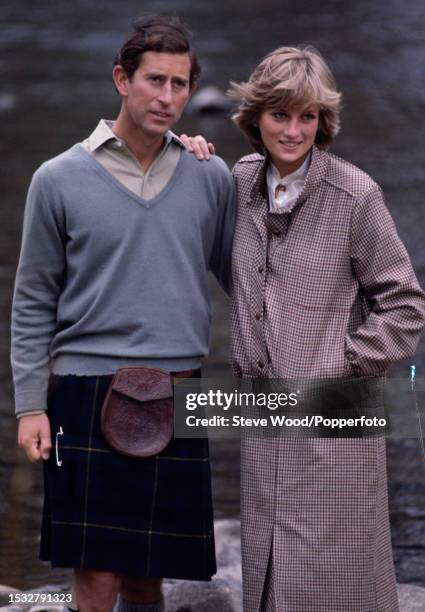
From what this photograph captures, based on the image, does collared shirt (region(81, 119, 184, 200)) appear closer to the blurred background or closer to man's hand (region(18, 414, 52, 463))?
man's hand (region(18, 414, 52, 463))

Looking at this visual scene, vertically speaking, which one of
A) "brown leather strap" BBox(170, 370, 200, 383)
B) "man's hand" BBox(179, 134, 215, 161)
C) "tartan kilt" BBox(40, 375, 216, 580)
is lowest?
"tartan kilt" BBox(40, 375, 216, 580)

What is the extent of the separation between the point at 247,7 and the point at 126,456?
1154 centimetres

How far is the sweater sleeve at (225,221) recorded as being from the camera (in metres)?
3.52

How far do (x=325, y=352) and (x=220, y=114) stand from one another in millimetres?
7856

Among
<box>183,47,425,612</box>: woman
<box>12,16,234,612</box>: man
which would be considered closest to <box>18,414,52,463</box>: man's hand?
<box>12,16,234,612</box>: man

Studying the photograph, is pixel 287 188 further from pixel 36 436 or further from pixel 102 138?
pixel 36 436

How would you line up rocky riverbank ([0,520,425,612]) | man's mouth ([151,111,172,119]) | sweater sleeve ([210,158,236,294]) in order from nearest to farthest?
1. man's mouth ([151,111,172,119])
2. sweater sleeve ([210,158,236,294])
3. rocky riverbank ([0,520,425,612])

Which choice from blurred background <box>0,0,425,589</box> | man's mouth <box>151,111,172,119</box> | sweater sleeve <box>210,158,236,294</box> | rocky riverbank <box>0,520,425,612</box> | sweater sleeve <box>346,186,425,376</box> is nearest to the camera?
sweater sleeve <box>346,186,425,376</box>

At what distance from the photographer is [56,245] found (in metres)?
3.39

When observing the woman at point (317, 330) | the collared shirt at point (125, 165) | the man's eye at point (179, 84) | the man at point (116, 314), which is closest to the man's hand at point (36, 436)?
the man at point (116, 314)

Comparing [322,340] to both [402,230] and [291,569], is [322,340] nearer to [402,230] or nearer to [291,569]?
[291,569]

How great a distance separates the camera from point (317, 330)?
3.32m

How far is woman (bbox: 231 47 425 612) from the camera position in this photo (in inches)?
130

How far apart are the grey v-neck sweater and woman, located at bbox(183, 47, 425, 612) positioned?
172 millimetres
